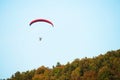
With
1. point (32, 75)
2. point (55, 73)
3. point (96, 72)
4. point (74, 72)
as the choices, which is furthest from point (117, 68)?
point (32, 75)

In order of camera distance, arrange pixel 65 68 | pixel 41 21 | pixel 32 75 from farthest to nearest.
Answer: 1. pixel 32 75
2. pixel 65 68
3. pixel 41 21

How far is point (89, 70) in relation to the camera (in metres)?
91.6

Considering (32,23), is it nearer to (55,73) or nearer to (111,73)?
(111,73)

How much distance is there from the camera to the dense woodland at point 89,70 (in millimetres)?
79787

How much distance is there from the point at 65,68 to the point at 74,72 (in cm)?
469

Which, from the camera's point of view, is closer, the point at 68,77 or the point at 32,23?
the point at 32,23

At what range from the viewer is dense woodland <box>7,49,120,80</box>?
79.8 m

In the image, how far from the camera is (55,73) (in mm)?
98812

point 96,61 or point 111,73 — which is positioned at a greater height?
point 96,61

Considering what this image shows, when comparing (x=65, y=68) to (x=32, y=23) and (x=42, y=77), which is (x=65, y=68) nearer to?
(x=42, y=77)

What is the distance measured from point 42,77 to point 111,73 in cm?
2806

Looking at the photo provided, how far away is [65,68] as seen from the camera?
318 ft

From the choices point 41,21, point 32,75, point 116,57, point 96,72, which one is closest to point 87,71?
point 96,72

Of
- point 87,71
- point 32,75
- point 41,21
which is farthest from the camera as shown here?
point 32,75
